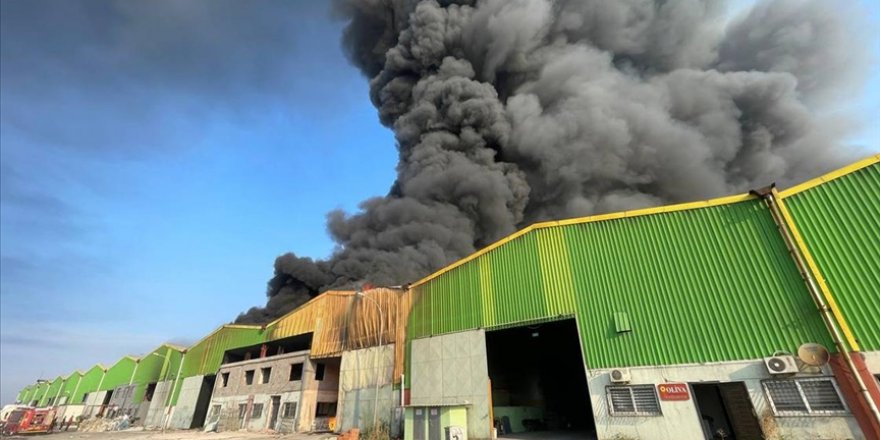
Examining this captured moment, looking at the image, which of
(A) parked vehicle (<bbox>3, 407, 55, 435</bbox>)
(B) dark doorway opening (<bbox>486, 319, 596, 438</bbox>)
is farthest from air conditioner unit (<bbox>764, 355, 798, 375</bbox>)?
(A) parked vehicle (<bbox>3, 407, 55, 435</bbox>)

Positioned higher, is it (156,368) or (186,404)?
(156,368)

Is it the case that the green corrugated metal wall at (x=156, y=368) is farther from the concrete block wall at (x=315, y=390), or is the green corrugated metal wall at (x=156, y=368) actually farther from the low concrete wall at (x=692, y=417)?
the low concrete wall at (x=692, y=417)

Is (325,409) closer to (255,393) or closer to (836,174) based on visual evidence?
(255,393)

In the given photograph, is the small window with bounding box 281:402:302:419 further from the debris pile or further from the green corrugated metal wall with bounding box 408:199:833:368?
the debris pile

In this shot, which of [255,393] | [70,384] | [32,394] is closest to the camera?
[255,393]

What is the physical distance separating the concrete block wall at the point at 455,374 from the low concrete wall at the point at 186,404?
25911mm

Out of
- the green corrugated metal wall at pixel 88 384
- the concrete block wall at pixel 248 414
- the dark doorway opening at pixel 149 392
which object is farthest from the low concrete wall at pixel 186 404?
the green corrugated metal wall at pixel 88 384

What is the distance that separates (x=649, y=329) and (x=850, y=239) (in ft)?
19.4

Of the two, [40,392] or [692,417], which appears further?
[40,392]

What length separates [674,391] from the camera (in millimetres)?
12828

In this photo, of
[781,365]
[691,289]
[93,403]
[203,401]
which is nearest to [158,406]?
[203,401]

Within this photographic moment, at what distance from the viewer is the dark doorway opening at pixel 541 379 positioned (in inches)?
877

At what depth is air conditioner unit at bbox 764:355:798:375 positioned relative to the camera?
11250 mm

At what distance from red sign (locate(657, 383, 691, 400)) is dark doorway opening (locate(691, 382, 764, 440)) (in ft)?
0.86
